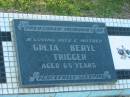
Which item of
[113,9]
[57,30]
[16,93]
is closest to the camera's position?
[16,93]

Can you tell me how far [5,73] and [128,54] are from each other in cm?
212

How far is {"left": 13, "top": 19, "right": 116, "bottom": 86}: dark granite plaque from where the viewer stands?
696 cm

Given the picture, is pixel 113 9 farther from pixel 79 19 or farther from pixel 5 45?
pixel 5 45

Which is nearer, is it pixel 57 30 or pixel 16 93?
pixel 16 93

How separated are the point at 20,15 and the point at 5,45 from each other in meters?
0.61

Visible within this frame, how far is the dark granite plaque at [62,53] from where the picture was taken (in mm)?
6957

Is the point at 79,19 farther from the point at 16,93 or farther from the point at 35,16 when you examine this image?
the point at 16,93

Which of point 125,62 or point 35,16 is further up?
point 35,16

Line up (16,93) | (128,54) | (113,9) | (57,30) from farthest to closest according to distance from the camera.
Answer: (113,9) < (128,54) < (57,30) < (16,93)

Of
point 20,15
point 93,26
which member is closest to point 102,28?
point 93,26

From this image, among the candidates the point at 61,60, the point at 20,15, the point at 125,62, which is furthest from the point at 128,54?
the point at 20,15

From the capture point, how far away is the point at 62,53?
7273mm

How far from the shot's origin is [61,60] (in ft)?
23.6

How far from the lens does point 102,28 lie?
7.80 metres
